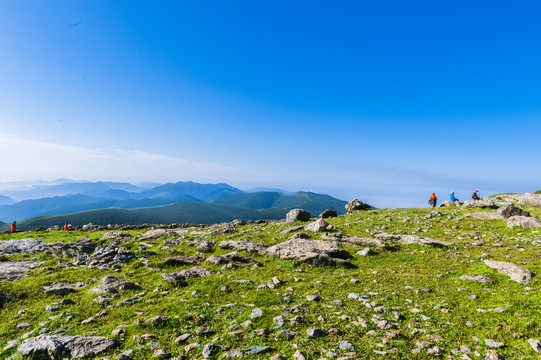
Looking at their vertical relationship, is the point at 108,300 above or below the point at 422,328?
below

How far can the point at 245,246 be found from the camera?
70.0 ft

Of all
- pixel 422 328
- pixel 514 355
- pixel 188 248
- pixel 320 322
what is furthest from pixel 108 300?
pixel 514 355

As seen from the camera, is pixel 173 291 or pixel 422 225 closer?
pixel 173 291

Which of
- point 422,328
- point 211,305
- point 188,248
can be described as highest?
point 422,328

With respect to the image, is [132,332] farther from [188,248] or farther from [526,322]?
[188,248]

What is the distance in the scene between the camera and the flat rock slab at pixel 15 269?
615 inches

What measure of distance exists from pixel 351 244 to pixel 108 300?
17.7 m

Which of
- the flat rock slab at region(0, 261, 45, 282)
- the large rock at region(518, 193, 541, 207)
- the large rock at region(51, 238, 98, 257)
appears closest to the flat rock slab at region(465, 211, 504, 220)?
the large rock at region(518, 193, 541, 207)

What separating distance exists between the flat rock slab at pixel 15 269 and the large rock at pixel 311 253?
16.7 m

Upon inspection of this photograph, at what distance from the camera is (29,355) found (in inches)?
301

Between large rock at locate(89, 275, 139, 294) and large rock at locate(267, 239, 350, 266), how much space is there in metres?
9.77

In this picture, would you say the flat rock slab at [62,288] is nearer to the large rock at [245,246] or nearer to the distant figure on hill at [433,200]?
the large rock at [245,246]

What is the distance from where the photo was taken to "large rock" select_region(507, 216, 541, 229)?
23419 mm

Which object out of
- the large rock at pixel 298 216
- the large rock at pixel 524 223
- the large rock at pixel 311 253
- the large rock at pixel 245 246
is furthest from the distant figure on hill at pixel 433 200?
the large rock at pixel 245 246
